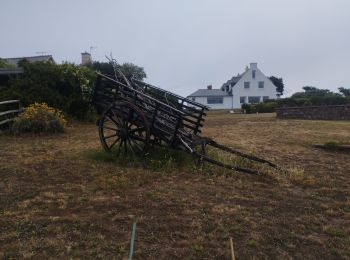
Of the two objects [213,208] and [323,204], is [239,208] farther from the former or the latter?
[323,204]

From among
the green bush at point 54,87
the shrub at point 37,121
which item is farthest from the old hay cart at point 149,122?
the green bush at point 54,87

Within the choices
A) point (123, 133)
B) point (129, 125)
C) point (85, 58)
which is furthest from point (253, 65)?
point (123, 133)

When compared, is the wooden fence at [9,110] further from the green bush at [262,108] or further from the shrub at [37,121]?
the green bush at [262,108]

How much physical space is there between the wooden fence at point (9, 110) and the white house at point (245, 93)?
5086cm

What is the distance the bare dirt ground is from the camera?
15.0 feet

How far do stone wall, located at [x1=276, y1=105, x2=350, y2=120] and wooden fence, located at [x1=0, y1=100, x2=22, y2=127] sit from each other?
56.8 feet

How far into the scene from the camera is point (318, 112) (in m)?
25.8

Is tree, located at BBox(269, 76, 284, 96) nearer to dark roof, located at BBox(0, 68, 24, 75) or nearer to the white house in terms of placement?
the white house

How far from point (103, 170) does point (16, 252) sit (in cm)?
382

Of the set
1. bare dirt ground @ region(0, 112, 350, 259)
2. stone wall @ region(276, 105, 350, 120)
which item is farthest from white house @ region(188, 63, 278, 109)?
bare dirt ground @ region(0, 112, 350, 259)

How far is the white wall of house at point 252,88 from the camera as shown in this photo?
65.6 metres

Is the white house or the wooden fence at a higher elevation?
the white house

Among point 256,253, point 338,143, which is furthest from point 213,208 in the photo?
point 338,143

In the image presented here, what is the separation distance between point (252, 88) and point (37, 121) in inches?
2152
